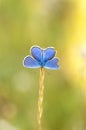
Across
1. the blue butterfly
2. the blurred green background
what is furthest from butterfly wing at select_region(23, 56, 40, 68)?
the blurred green background

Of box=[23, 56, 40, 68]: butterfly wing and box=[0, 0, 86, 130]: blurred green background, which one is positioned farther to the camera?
box=[0, 0, 86, 130]: blurred green background

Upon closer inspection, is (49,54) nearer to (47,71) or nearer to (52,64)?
(52,64)

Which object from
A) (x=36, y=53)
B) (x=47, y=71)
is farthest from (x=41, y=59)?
(x=47, y=71)

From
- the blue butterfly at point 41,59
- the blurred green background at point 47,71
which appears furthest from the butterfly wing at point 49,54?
the blurred green background at point 47,71

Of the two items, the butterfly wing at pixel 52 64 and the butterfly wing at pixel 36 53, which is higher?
the butterfly wing at pixel 36 53

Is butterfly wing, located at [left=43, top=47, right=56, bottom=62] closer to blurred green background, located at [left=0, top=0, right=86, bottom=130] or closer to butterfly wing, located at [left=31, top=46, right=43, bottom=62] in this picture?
butterfly wing, located at [left=31, top=46, right=43, bottom=62]

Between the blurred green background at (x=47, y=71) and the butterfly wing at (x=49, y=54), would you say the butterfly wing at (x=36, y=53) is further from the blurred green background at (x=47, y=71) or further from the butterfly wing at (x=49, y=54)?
the blurred green background at (x=47, y=71)

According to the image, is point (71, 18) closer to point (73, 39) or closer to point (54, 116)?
point (73, 39)

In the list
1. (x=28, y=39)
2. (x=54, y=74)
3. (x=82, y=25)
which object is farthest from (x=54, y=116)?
(x=82, y=25)
